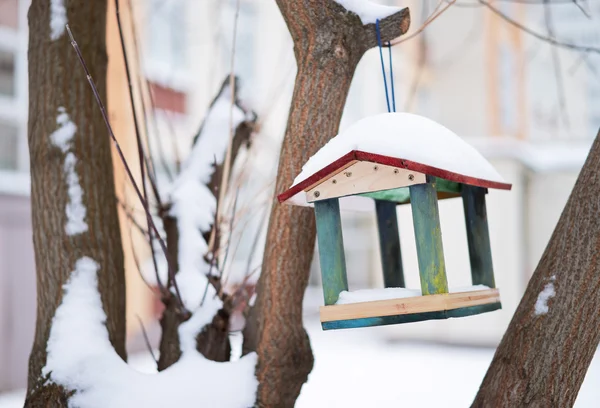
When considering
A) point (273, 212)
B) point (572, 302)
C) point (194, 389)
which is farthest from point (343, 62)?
point (194, 389)

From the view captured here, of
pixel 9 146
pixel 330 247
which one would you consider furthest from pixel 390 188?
pixel 9 146

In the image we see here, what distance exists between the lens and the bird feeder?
1.97 meters

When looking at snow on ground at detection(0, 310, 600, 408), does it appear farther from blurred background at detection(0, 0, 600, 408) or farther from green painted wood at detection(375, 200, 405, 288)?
green painted wood at detection(375, 200, 405, 288)

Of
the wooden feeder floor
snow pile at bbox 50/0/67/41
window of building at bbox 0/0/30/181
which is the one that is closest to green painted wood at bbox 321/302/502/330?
the wooden feeder floor

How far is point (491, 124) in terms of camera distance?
11.2 metres

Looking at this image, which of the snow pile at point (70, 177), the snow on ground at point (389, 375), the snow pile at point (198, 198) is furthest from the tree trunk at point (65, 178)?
the snow on ground at point (389, 375)

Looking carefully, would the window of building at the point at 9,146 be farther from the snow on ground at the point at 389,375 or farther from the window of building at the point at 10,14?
the snow on ground at the point at 389,375

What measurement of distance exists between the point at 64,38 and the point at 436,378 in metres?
5.07

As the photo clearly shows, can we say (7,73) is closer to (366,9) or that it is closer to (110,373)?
(110,373)

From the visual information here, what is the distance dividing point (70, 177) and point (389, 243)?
1.21m

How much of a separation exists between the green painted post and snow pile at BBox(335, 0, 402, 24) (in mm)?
573

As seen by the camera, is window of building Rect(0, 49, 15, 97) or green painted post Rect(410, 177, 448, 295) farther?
window of building Rect(0, 49, 15, 97)

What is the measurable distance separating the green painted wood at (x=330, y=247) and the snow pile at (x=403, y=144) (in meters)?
0.13

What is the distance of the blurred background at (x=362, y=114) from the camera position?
6.90 m
